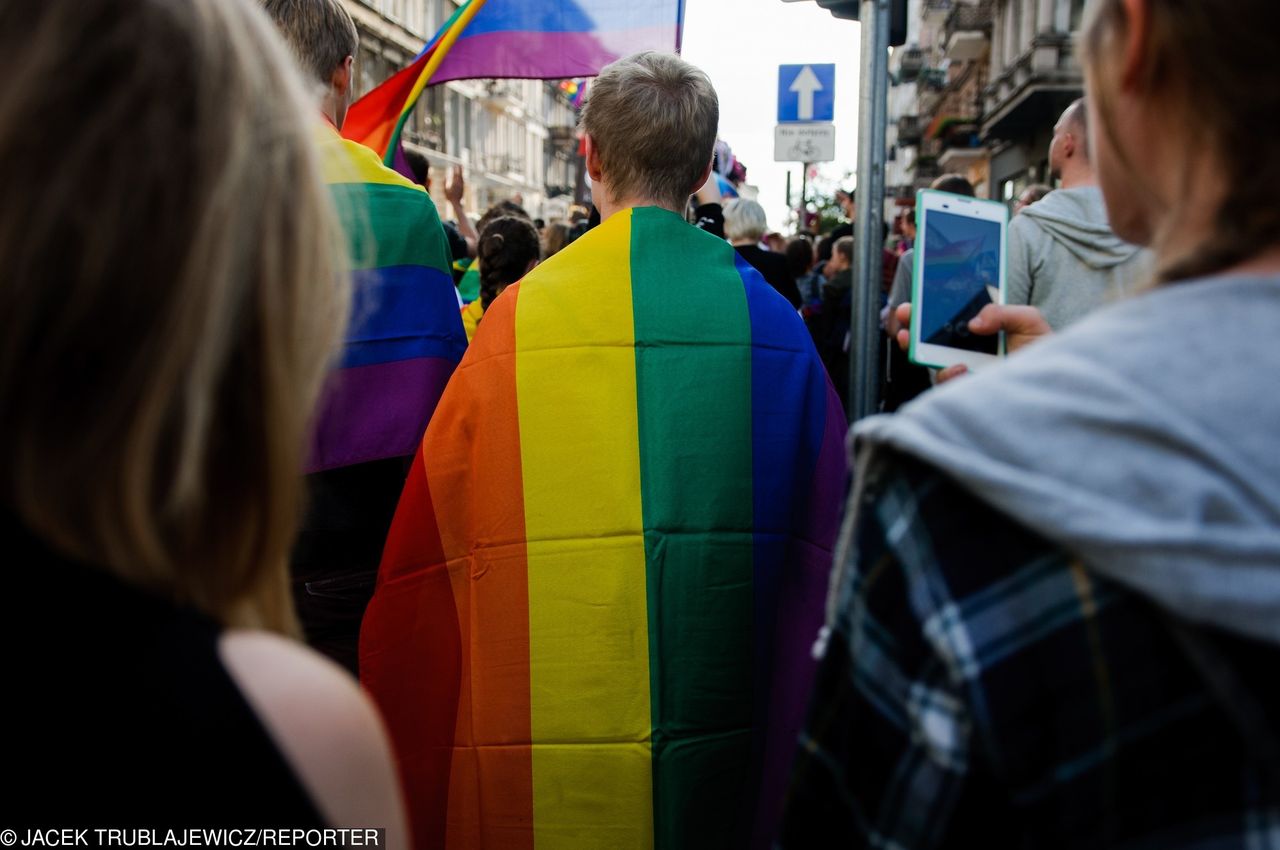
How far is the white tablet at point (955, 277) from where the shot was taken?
99.1 inches

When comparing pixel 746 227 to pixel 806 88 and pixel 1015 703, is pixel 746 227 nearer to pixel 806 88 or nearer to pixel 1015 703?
pixel 806 88

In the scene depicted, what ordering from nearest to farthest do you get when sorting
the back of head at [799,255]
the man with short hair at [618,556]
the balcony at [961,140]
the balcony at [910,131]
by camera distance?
the man with short hair at [618,556] → the back of head at [799,255] → the balcony at [961,140] → the balcony at [910,131]

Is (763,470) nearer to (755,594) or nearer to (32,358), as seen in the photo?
(755,594)

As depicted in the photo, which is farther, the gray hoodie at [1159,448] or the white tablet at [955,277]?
the white tablet at [955,277]

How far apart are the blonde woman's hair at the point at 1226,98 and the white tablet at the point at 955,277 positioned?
4.72 feet

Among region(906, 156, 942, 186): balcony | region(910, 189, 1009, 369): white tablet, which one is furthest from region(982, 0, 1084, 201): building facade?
region(910, 189, 1009, 369): white tablet

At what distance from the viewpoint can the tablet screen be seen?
2533 millimetres

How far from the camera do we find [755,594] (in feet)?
8.07

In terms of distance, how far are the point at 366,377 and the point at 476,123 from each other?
49.8 metres

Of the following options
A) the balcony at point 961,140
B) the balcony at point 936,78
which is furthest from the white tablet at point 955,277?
the balcony at point 936,78

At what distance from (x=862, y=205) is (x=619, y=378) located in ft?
7.30

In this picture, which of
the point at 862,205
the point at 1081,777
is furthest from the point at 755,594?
the point at 862,205

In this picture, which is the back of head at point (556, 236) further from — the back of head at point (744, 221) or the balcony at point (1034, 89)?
the balcony at point (1034, 89)

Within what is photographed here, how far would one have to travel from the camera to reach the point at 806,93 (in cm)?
927
